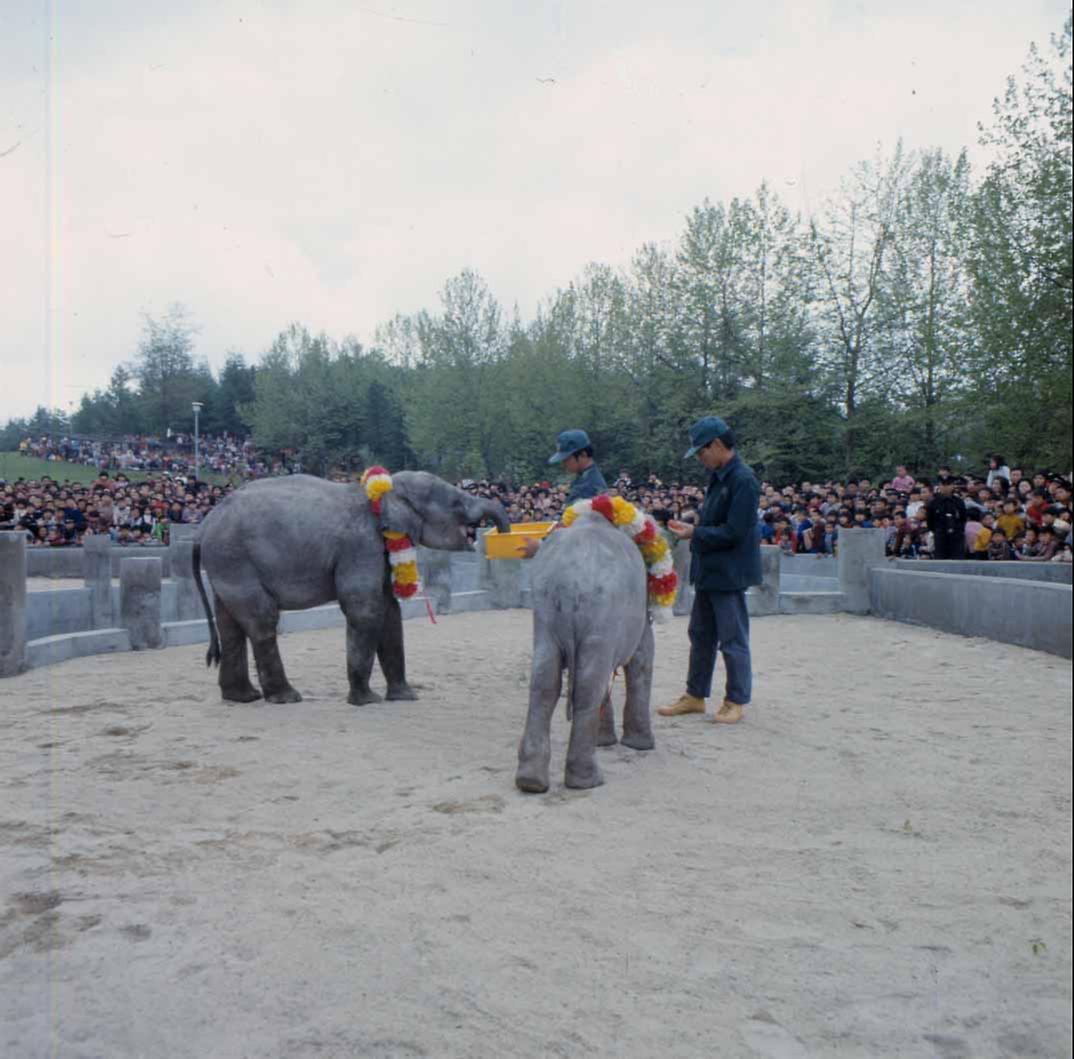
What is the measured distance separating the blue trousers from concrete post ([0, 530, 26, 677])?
558 centimetres

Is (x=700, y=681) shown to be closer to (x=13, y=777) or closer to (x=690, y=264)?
(x=690, y=264)

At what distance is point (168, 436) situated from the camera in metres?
37.3

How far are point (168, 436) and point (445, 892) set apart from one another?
121ft

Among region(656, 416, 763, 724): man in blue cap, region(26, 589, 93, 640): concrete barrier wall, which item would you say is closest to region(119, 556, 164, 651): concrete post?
region(26, 589, 93, 640): concrete barrier wall

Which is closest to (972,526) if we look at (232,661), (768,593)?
(232,661)

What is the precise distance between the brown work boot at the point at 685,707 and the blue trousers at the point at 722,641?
42 mm

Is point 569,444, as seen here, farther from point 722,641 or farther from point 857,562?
point 857,562

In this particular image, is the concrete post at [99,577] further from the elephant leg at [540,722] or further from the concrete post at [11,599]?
the elephant leg at [540,722]

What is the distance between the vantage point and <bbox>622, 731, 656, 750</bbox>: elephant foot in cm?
572

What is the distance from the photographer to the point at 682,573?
13.1m

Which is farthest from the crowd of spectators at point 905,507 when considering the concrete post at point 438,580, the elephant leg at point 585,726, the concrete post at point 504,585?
the concrete post at point 438,580

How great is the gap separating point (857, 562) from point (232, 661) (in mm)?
8320

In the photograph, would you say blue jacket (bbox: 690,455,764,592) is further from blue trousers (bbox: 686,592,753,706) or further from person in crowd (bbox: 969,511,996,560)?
person in crowd (bbox: 969,511,996,560)

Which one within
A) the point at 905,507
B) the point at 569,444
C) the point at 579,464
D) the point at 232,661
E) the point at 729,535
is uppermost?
the point at 569,444
